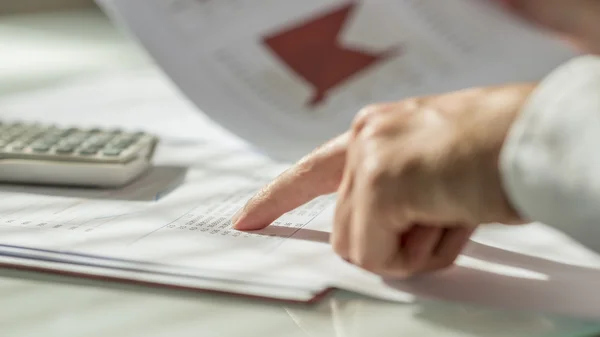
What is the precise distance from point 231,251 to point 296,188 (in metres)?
0.06

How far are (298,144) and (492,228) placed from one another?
0.24 m

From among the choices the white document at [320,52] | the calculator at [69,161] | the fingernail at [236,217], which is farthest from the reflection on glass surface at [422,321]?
the white document at [320,52]

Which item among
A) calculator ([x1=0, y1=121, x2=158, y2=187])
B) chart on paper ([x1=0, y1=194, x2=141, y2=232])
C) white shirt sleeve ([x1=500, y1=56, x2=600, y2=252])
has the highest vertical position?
white shirt sleeve ([x1=500, y1=56, x2=600, y2=252])

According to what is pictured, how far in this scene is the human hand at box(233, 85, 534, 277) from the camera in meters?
0.30

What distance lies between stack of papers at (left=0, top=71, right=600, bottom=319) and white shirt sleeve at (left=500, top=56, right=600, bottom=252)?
0.17 feet

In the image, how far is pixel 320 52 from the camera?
74cm

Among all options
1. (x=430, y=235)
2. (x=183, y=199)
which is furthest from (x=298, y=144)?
(x=430, y=235)

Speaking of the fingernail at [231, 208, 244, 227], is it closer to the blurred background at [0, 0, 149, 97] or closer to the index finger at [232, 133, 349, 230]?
the index finger at [232, 133, 349, 230]

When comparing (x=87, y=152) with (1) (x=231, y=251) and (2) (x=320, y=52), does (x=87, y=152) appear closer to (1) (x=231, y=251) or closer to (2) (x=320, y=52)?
(1) (x=231, y=251)

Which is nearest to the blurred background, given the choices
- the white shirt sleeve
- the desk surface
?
the desk surface

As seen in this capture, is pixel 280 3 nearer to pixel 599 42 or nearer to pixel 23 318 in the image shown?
pixel 599 42

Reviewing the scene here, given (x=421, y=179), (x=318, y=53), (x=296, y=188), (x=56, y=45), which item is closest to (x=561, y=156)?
(x=421, y=179)

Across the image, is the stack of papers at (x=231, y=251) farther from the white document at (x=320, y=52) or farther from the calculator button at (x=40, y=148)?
the white document at (x=320, y=52)

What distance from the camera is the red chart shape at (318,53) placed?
72 cm
